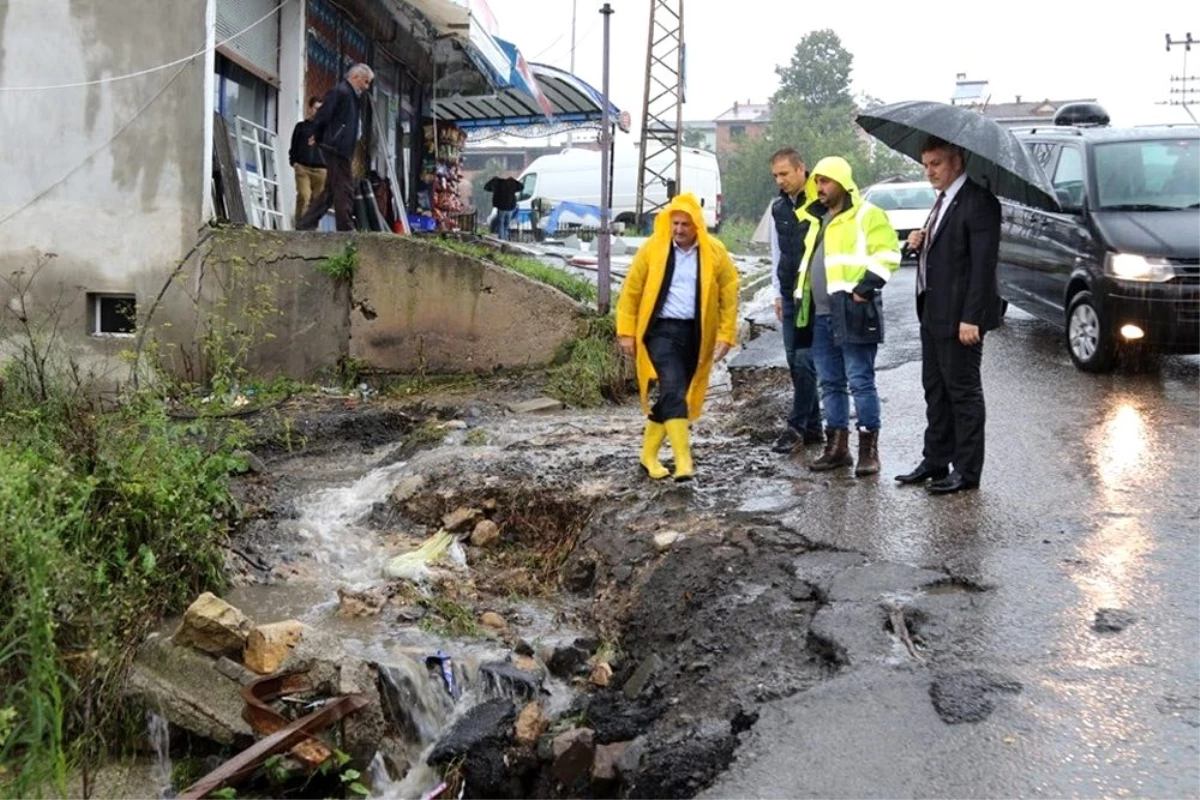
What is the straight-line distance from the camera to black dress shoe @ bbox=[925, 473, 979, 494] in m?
6.37

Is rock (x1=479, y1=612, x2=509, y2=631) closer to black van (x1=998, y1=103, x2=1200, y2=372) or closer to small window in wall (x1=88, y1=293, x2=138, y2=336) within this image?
black van (x1=998, y1=103, x2=1200, y2=372)

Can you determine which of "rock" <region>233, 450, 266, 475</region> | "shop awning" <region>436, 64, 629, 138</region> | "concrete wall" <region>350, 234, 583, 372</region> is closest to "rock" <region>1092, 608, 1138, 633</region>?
"rock" <region>233, 450, 266, 475</region>

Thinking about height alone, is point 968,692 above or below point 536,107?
below

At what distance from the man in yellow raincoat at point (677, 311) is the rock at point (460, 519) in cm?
119

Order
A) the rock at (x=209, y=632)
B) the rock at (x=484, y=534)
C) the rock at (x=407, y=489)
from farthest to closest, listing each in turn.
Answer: the rock at (x=407, y=489) → the rock at (x=484, y=534) → the rock at (x=209, y=632)

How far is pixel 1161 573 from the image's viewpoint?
507cm

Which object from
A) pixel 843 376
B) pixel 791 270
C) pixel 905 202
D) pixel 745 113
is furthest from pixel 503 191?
pixel 745 113

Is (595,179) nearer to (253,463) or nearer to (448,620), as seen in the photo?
(253,463)

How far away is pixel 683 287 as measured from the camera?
682cm

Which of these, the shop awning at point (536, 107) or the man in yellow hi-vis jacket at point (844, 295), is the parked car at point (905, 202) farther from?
the man in yellow hi-vis jacket at point (844, 295)

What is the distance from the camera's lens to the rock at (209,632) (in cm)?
504

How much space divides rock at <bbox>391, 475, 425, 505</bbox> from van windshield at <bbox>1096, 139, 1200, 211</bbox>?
579 cm

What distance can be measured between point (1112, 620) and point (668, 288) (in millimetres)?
3102

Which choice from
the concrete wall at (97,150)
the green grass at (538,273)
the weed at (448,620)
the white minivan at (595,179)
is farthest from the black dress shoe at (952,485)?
the white minivan at (595,179)
